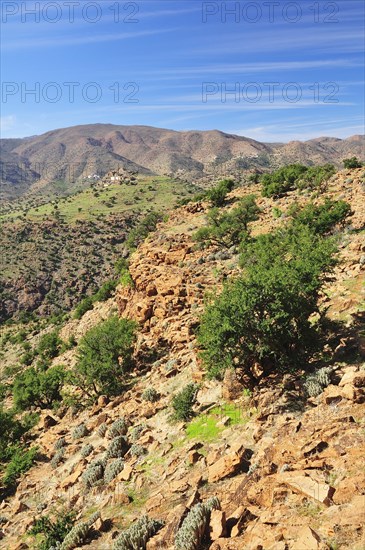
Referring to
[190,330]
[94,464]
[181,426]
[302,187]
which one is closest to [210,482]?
[181,426]

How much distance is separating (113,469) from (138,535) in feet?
18.3

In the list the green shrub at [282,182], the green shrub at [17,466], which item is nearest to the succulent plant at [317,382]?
the green shrub at [17,466]

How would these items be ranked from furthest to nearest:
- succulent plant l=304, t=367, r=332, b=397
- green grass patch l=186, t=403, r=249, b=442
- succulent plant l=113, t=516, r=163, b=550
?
green grass patch l=186, t=403, r=249, b=442 → succulent plant l=304, t=367, r=332, b=397 → succulent plant l=113, t=516, r=163, b=550

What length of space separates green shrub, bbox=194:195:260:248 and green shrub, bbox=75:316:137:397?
16.3 m

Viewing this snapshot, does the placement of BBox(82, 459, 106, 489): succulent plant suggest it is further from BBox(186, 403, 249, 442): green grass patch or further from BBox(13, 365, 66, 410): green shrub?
BBox(13, 365, 66, 410): green shrub

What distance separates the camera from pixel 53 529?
12930mm

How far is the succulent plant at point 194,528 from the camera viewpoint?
29.6 feet

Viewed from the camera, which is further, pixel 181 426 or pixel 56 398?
pixel 56 398

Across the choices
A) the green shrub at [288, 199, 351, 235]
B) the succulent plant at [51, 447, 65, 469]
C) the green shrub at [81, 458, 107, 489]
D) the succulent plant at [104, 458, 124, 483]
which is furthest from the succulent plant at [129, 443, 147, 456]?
the green shrub at [288, 199, 351, 235]

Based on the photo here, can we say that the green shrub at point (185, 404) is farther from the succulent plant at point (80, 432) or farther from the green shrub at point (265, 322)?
the succulent plant at point (80, 432)

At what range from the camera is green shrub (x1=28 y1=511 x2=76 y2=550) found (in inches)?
491

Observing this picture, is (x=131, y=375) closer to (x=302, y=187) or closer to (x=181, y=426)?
(x=181, y=426)

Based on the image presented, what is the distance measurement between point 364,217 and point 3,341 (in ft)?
208

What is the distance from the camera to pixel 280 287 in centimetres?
1689
